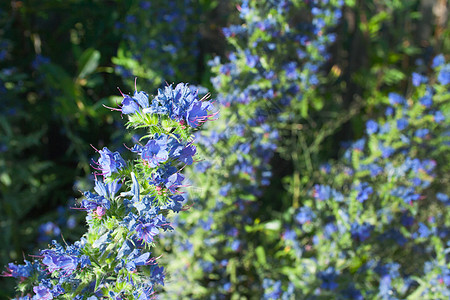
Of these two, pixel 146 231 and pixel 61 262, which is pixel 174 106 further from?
pixel 61 262

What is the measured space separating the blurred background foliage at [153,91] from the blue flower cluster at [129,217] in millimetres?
792

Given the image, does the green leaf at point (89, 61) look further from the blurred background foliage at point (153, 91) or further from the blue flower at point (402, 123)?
the blue flower at point (402, 123)

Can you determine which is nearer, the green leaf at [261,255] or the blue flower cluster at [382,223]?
the blue flower cluster at [382,223]

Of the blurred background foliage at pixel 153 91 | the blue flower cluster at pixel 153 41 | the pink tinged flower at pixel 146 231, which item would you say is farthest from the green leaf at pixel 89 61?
the pink tinged flower at pixel 146 231

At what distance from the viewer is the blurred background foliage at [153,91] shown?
1861mm

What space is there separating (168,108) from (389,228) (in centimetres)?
134

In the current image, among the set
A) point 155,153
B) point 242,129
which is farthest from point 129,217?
point 242,129

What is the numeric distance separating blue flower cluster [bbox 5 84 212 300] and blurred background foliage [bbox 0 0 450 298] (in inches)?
31.2

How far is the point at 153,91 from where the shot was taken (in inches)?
81.4

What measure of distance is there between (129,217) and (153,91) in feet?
3.95

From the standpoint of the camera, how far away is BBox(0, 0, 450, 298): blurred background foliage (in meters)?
1.86

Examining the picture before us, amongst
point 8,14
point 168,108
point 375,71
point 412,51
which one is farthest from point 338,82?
point 168,108

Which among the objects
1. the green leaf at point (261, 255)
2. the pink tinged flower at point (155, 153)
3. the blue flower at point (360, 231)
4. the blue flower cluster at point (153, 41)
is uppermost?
the blue flower cluster at point (153, 41)

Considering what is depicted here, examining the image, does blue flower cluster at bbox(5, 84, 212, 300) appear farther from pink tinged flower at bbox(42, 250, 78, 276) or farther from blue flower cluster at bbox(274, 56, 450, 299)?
blue flower cluster at bbox(274, 56, 450, 299)
